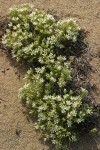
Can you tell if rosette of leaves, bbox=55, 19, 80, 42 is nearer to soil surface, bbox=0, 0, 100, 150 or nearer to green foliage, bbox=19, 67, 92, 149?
soil surface, bbox=0, 0, 100, 150

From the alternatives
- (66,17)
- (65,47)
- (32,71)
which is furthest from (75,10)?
(32,71)

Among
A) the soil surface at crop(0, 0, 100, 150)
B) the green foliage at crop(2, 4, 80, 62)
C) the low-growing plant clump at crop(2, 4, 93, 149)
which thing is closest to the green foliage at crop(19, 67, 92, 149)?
the low-growing plant clump at crop(2, 4, 93, 149)

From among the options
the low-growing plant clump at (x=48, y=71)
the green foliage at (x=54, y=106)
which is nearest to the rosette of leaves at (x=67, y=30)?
the low-growing plant clump at (x=48, y=71)

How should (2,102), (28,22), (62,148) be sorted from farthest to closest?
(28,22) → (2,102) → (62,148)

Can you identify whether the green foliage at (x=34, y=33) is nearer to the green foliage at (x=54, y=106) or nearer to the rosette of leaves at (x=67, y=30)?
the rosette of leaves at (x=67, y=30)

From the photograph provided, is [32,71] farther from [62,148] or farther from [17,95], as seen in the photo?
[62,148]

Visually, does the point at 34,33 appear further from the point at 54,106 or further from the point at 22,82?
the point at 54,106
